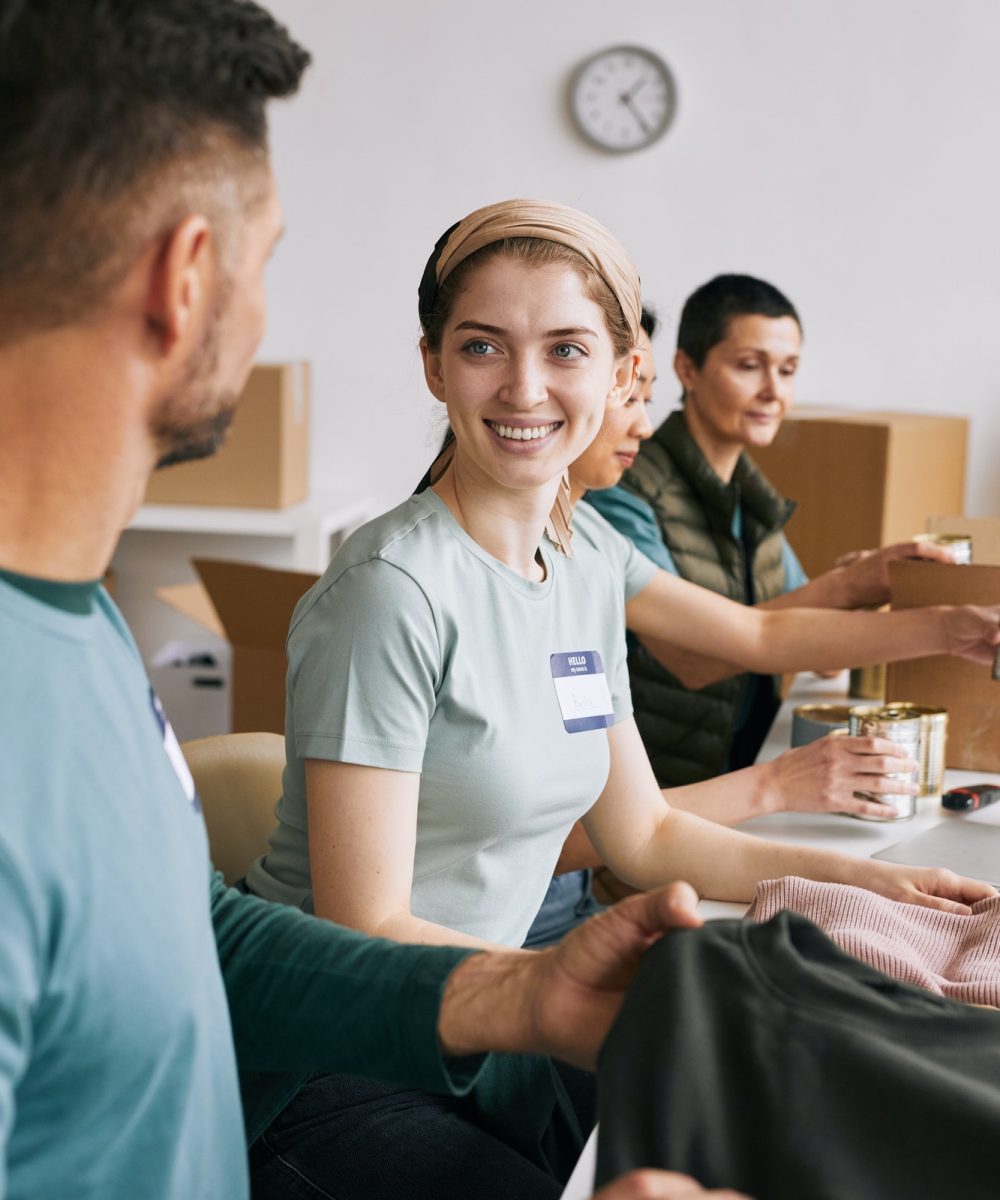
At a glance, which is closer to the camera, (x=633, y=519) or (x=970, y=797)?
(x=970, y=797)

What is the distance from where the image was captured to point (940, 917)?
1.11m

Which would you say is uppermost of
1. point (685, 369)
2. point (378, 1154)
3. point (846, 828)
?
point (685, 369)

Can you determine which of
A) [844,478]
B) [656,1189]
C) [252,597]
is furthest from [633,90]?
[656,1189]

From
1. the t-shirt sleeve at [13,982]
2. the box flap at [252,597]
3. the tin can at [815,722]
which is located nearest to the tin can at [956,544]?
the tin can at [815,722]

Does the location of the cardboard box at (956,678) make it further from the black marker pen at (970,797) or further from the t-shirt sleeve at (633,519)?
the t-shirt sleeve at (633,519)

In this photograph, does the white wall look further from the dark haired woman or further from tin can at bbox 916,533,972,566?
tin can at bbox 916,533,972,566

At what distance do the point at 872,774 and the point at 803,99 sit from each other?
9.72ft

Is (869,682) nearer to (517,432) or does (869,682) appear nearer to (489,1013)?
(517,432)

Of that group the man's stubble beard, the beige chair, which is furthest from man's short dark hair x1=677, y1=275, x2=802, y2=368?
the man's stubble beard

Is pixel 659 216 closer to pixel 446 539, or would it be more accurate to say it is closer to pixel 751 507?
pixel 751 507

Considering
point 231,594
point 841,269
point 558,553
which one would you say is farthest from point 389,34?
point 558,553

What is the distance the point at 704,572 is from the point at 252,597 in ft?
3.09

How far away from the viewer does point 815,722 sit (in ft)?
5.80

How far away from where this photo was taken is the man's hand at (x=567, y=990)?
0.82 metres
